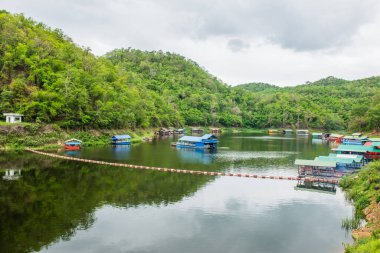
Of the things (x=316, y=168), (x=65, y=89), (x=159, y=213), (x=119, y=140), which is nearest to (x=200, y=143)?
(x=119, y=140)

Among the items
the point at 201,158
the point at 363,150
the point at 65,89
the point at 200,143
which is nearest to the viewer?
the point at 363,150

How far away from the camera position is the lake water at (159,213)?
23.6 m

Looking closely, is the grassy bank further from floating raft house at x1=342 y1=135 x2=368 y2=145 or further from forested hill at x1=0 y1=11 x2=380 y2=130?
forested hill at x1=0 y1=11 x2=380 y2=130

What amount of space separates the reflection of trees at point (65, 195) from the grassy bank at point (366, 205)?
16.5m

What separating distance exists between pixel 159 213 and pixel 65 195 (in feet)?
35.3

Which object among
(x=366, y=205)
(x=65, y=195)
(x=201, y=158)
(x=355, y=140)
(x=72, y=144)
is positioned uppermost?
(x=355, y=140)

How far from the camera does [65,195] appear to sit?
3478 centimetres

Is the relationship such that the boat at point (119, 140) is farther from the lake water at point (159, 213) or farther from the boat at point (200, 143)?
the lake water at point (159, 213)

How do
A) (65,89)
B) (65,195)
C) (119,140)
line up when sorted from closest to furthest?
1. (65,195)
2. (65,89)
3. (119,140)

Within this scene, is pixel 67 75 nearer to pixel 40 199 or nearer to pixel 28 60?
pixel 28 60

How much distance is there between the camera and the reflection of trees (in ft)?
81.5

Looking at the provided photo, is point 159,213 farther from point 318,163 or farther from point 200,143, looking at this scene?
point 200,143

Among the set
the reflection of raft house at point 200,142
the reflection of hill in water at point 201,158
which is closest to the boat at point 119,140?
the reflection of raft house at point 200,142

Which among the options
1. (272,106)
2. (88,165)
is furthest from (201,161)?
(272,106)
